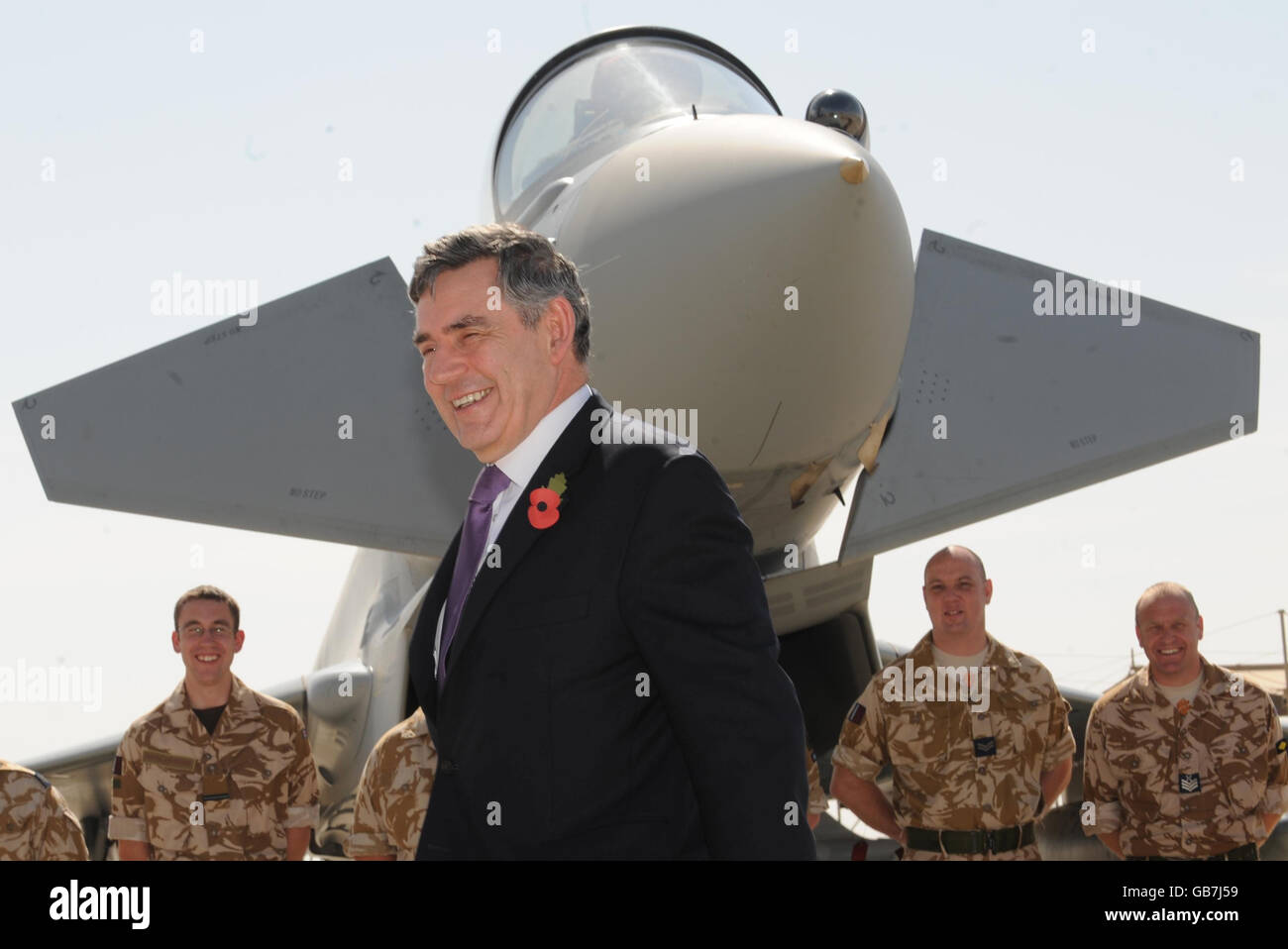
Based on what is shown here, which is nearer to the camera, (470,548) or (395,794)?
(470,548)

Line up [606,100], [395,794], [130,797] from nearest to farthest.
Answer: [395,794], [130,797], [606,100]

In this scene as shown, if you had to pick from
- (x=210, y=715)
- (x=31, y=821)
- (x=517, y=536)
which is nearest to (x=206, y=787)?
(x=210, y=715)

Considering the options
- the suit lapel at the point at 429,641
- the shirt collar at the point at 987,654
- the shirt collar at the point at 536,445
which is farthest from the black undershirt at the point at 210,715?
the shirt collar at the point at 536,445

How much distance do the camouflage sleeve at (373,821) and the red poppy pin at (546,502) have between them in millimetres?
2827

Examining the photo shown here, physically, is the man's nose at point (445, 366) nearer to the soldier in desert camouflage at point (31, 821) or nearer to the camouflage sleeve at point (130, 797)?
the soldier in desert camouflage at point (31, 821)

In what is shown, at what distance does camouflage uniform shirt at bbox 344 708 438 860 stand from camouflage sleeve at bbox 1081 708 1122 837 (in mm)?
2410

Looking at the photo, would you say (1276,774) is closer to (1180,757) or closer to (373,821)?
(1180,757)

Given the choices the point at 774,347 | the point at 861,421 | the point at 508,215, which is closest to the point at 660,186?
the point at 774,347

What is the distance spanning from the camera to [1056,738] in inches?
184

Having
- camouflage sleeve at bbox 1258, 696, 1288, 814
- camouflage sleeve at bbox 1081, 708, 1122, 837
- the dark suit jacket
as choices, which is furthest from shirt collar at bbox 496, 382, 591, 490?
camouflage sleeve at bbox 1258, 696, 1288, 814

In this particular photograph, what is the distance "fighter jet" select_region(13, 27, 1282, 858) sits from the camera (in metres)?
4.56

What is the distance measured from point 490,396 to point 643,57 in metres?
4.69

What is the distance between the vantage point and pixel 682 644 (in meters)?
1.71

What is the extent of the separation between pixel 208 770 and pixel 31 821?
730mm
